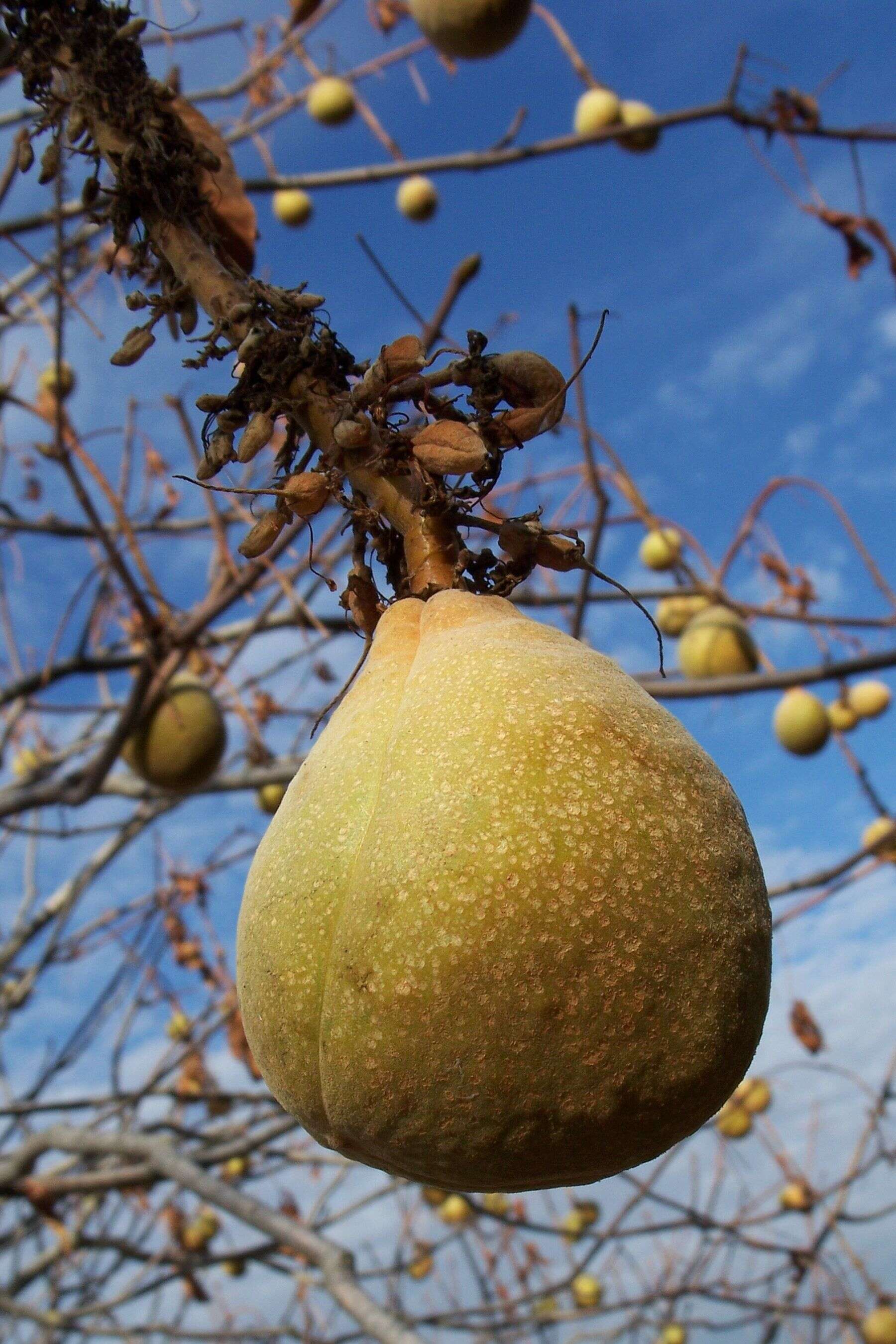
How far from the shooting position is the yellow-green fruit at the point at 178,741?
320 cm

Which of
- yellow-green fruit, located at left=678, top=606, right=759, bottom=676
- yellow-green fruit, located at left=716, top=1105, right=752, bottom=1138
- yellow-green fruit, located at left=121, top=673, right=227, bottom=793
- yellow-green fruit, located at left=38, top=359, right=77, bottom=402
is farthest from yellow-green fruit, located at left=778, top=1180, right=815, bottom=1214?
yellow-green fruit, located at left=38, top=359, right=77, bottom=402

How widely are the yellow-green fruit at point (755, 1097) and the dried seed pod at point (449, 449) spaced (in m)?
5.11

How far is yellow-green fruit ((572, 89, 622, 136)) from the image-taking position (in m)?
5.14

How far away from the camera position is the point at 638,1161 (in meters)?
0.81

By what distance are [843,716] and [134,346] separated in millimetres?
5008

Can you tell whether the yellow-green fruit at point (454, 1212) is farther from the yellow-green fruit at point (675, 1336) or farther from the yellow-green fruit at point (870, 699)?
the yellow-green fruit at point (870, 699)

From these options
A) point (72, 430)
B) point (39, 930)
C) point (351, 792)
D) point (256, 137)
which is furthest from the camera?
point (256, 137)

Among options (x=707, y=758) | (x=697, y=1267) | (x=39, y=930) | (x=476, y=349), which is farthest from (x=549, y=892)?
(x=697, y=1267)

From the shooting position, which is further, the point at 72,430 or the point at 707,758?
the point at 72,430

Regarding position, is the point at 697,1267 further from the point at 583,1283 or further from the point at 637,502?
the point at 637,502

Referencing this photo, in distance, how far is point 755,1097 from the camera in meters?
5.52

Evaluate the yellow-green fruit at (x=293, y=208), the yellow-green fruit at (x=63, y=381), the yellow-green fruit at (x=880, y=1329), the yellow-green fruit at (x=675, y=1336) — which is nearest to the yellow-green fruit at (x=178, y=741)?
the yellow-green fruit at (x=63, y=381)

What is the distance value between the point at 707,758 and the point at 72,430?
2653 millimetres

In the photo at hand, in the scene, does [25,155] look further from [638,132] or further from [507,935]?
[638,132]
